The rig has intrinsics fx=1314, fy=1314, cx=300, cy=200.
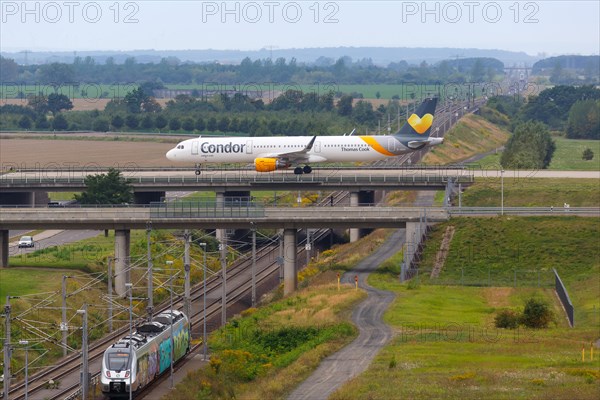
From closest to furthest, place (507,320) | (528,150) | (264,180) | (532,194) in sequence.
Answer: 1. (507,320)
2. (532,194)
3. (264,180)
4. (528,150)

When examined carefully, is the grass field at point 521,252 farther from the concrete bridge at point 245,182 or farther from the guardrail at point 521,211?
the concrete bridge at point 245,182

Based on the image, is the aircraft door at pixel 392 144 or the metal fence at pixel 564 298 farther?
the aircraft door at pixel 392 144

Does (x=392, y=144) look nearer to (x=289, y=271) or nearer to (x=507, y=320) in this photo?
(x=289, y=271)

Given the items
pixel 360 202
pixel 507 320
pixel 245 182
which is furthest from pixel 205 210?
pixel 507 320

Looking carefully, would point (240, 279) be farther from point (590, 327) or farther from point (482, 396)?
point (482, 396)

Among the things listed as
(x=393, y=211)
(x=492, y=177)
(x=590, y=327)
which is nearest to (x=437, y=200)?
(x=492, y=177)

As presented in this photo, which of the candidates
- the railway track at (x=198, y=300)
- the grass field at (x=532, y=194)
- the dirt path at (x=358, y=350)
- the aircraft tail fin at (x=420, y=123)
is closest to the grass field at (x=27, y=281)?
the railway track at (x=198, y=300)
